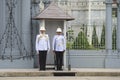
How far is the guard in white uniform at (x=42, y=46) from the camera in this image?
2284 centimetres

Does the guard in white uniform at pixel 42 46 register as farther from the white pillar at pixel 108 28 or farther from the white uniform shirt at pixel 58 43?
the white pillar at pixel 108 28

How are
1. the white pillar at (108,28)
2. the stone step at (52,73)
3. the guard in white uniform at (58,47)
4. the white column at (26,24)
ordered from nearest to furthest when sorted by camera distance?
the stone step at (52,73) → the guard in white uniform at (58,47) → the white column at (26,24) → the white pillar at (108,28)

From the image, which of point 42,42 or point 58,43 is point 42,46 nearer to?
point 42,42

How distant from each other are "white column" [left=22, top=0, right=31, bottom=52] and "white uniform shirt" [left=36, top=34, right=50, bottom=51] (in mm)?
1903

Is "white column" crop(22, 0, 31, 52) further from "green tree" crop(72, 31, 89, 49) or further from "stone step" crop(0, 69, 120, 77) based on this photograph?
"stone step" crop(0, 69, 120, 77)

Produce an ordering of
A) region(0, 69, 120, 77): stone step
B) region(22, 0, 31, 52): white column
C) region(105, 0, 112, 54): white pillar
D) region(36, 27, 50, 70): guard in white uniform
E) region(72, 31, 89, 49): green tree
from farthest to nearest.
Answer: region(72, 31, 89, 49): green tree, region(105, 0, 112, 54): white pillar, region(22, 0, 31, 52): white column, region(36, 27, 50, 70): guard in white uniform, region(0, 69, 120, 77): stone step

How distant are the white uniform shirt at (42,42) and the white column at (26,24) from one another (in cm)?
190

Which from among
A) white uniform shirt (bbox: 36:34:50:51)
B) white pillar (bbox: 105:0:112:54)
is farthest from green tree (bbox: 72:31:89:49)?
white uniform shirt (bbox: 36:34:50:51)

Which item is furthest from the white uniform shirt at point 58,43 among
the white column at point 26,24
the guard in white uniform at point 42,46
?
the white column at point 26,24

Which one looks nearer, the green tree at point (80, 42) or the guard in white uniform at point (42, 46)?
the guard in white uniform at point (42, 46)

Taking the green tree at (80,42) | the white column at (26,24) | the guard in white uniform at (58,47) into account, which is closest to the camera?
the guard in white uniform at (58,47)

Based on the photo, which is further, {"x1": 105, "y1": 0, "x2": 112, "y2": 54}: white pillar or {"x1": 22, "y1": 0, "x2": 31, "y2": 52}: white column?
{"x1": 105, "y1": 0, "x2": 112, "y2": 54}: white pillar

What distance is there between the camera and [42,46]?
2289cm

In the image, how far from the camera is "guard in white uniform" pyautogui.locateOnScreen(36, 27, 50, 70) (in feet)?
74.9
